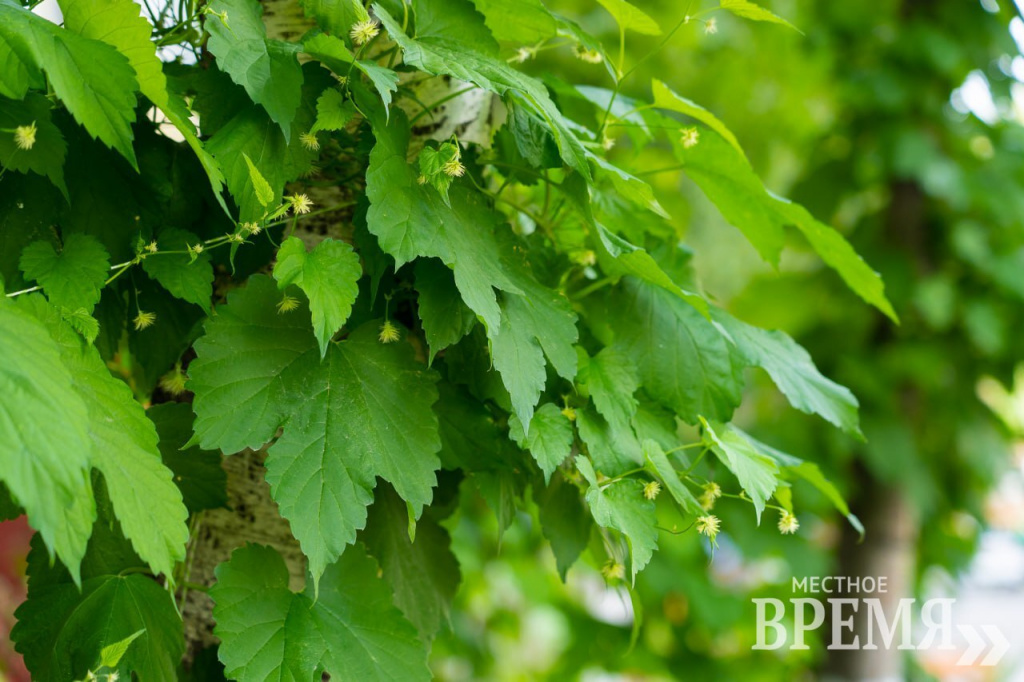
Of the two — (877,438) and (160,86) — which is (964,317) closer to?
(877,438)

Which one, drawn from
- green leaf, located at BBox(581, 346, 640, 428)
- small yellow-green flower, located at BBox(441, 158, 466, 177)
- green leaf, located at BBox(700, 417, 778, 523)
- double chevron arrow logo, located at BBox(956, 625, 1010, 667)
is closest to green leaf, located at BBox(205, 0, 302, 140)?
small yellow-green flower, located at BBox(441, 158, 466, 177)

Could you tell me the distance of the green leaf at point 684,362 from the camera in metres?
0.87

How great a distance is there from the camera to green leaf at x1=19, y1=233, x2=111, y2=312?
2.16 feet

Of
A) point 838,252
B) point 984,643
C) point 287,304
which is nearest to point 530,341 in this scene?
point 287,304

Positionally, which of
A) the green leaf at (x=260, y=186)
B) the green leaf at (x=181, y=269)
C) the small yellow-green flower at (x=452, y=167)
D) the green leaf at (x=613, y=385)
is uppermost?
the green leaf at (x=260, y=186)

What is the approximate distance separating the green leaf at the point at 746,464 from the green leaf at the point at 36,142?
560 mm

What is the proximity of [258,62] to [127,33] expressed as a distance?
0.30 feet

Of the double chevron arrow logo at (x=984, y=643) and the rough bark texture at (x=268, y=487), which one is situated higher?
the rough bark texture at (x=268, y=487)

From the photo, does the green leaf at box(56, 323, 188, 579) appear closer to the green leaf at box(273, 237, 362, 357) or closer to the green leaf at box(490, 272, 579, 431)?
the green leaf at box(273, 237, 362, 357)

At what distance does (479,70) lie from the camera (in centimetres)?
68

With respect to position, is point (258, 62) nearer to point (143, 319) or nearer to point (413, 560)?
point (143, 319)

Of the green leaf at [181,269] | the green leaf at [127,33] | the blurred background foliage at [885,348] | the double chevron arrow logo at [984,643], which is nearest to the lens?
the green leaf at [127,33]

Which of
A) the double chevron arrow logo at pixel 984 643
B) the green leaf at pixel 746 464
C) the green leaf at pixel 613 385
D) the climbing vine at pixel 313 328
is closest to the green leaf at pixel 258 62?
the climbing vine at pixel 313 328

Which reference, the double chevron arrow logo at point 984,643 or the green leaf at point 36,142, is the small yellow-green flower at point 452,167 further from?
the double chevron arrow logo at point 984,643
